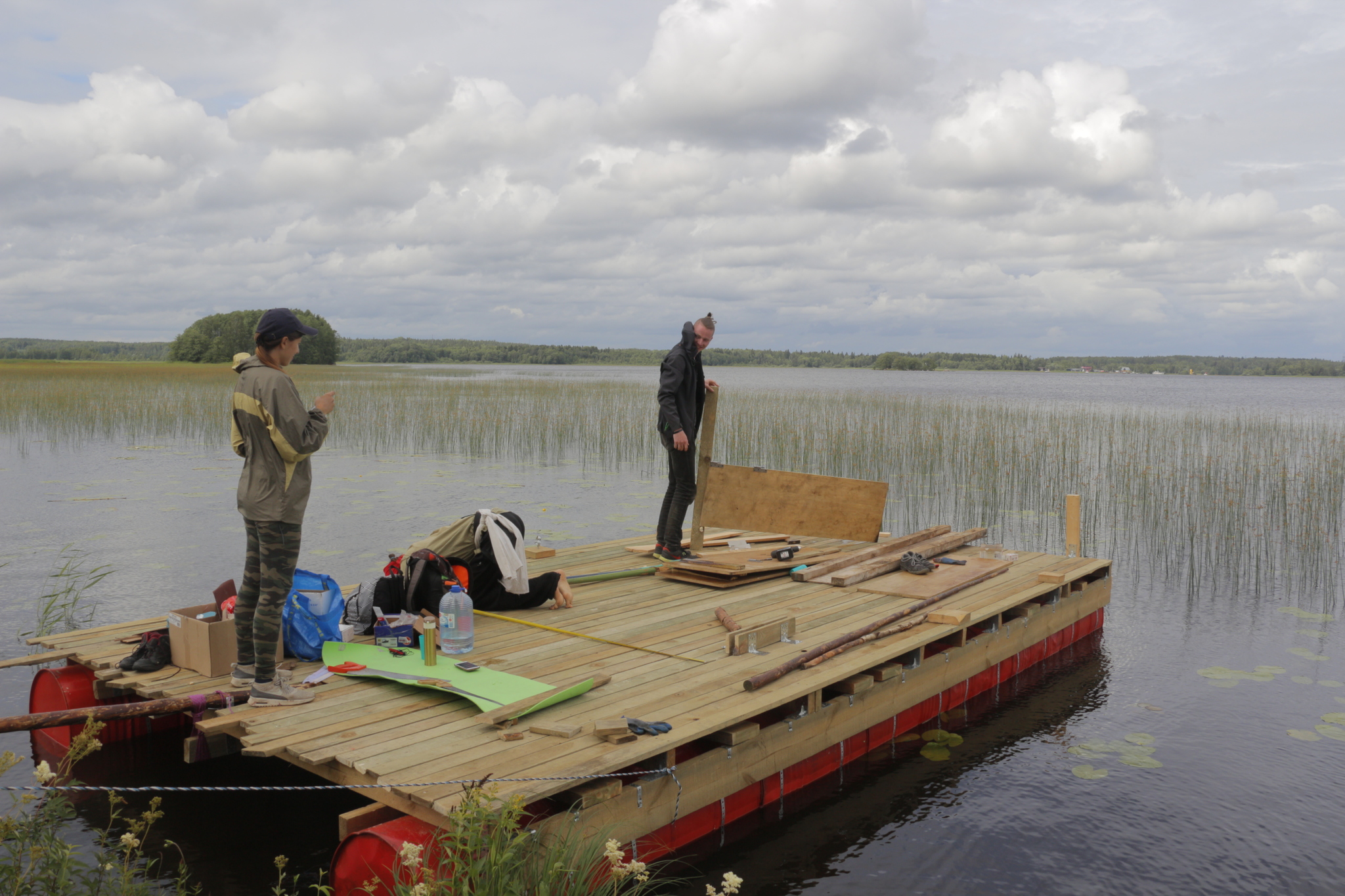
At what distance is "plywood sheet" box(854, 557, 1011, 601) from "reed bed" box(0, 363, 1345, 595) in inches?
126

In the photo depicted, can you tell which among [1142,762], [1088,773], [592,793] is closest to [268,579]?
[592,793]

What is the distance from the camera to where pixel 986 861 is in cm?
417

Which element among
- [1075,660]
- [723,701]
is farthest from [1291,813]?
[723,701]

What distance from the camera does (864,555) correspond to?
754 centimetres

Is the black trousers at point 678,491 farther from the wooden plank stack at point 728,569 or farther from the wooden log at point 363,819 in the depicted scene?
the wooden log at point 363,819

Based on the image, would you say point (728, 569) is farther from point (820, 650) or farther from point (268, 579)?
point (268, 579)

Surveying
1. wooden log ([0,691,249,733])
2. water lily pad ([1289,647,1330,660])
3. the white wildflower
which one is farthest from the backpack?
water lily pad ([1289,647,1330,660])

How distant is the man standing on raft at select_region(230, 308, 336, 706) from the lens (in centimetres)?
386

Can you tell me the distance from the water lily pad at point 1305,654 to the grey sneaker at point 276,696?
720 centimetres

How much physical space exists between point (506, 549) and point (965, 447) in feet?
41.1

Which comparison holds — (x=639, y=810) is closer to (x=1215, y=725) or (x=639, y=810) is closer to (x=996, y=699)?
(x=996, y=699)

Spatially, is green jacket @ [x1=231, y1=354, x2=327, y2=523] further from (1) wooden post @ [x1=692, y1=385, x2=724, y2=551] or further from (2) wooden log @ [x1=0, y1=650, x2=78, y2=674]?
(1) wooden post @ [x1=692, y1=385, x2=724, y2=551]

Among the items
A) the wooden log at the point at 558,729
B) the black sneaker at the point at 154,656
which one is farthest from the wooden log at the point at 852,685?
the black sneaker at the point at 154,656

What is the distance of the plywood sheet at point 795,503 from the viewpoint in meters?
7.74
